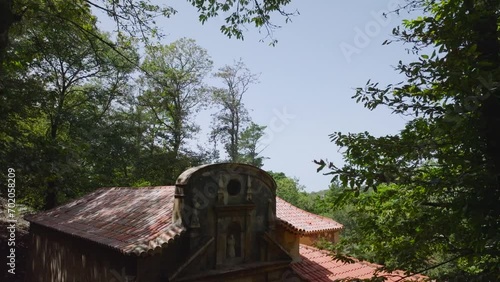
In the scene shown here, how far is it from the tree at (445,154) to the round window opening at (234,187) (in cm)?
551

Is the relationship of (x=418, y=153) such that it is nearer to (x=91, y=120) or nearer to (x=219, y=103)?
(x=91, y=120)

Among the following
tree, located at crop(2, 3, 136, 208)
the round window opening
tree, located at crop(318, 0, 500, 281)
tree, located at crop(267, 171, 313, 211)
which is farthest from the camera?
tree, located at crop(267, 171, 313, 211)

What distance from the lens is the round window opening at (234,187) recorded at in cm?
1030

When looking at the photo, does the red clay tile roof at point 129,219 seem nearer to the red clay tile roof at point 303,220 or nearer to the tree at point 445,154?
the red clay tile roof at point 303,220

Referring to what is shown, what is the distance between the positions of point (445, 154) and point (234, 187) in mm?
7533

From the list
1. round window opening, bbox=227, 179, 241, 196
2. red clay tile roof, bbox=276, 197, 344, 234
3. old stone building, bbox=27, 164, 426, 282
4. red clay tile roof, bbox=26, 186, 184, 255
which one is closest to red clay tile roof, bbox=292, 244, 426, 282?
old stone building, bbox=27, 164, 426, 282

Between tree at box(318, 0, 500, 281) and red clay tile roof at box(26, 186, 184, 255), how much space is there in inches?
213

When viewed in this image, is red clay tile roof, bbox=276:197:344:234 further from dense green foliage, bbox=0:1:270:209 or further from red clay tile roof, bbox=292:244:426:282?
dense green foliage, bbox=0:1:270:209

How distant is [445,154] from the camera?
3.53m

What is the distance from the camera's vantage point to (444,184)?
3.37m

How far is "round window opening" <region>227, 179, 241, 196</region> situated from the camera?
10305 mm

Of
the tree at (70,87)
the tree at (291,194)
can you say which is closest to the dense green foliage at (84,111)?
the tree at (70,87)

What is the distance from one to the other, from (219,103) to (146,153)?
24.3 feet

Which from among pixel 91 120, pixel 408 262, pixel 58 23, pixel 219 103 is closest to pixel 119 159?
pixel 91 120
